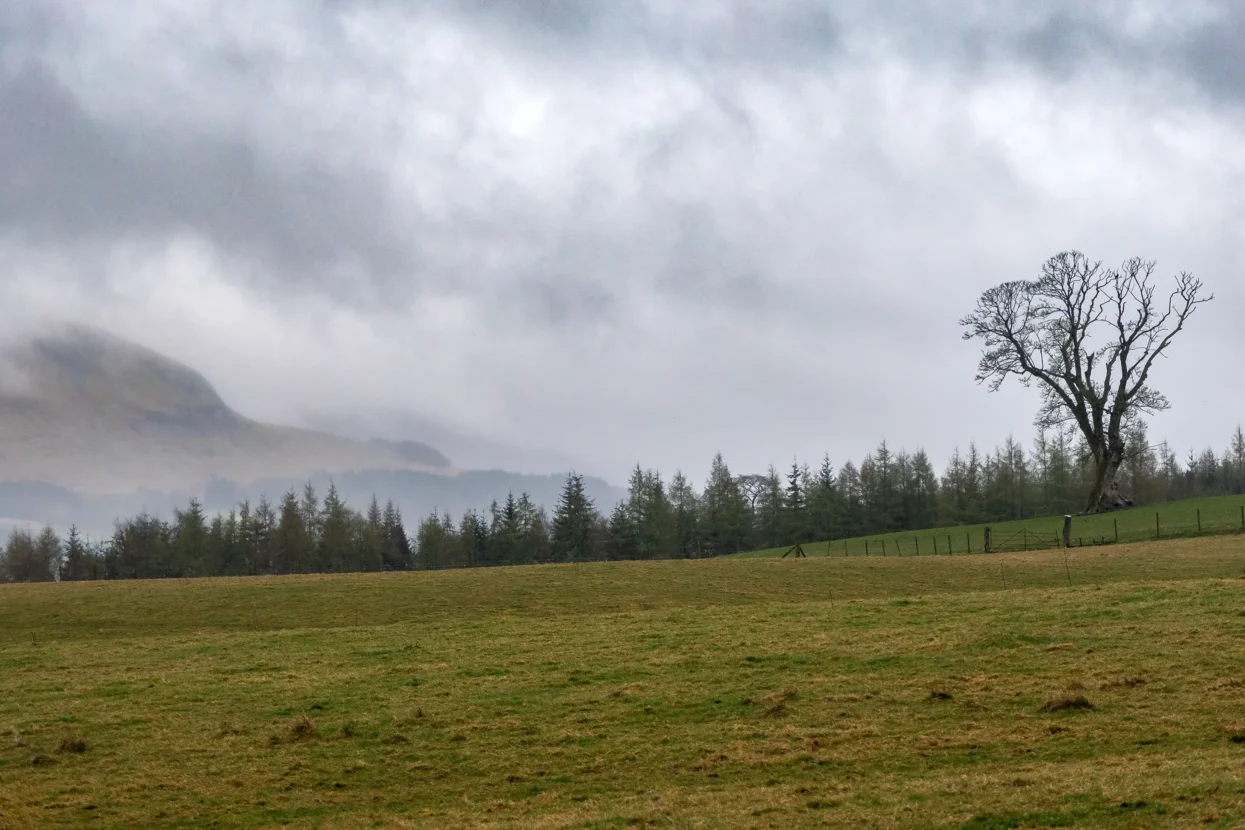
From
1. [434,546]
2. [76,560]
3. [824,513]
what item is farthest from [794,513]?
[76,560]

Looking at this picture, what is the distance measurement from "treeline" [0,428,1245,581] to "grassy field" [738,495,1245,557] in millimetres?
23097

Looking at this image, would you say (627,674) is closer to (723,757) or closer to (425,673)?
(425,673)

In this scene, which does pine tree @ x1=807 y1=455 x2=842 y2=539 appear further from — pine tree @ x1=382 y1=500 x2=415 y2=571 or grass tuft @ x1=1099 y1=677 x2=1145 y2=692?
grass tuft @ x1=1099 y1=677 x2=1145 y2=692

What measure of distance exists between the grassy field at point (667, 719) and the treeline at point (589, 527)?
7486 centimetres

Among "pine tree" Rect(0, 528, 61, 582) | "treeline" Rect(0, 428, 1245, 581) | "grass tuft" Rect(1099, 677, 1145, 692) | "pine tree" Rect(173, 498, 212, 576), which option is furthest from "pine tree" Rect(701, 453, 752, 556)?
"grass tuft" Rect(1099, 677, 1145, 692)

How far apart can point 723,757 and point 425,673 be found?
370 inches

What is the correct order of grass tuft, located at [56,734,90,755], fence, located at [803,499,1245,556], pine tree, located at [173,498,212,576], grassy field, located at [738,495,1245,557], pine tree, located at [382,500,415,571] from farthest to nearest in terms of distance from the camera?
pine tree, located at [382,500,415,571] < pine tree, located at [173,498,212,576] < grassy field, located at [738,495,1245,557] < fence, located at [803,499,1245,556] < grass tuft, located at [56,734,90,755]

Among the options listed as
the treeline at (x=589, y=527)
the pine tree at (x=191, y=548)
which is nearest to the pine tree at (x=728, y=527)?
the treeline at (x=589, y=527)

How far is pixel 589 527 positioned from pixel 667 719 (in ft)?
314

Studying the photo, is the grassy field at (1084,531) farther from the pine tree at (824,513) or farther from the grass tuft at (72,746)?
the grass tuft at (72,746)

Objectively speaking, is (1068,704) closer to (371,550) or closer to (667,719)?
(667,719)

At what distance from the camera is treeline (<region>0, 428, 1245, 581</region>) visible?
103250 mm

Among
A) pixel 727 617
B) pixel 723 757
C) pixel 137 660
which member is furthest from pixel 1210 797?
pixel 137 660

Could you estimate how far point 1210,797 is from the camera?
9.81 meters
